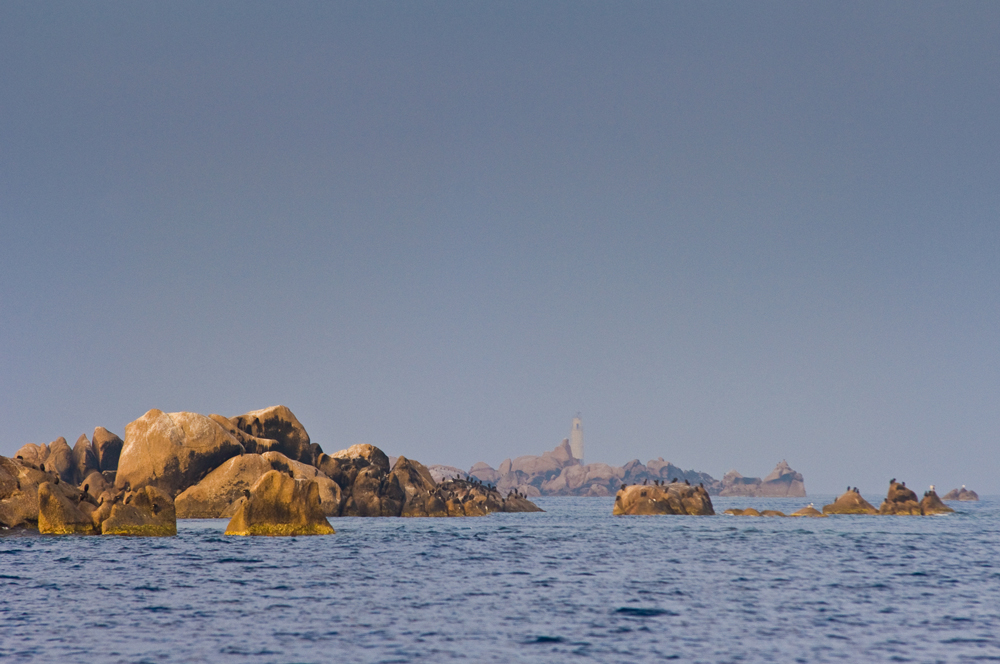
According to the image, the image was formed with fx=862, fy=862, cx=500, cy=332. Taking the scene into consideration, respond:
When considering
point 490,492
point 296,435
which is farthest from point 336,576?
point 490,492

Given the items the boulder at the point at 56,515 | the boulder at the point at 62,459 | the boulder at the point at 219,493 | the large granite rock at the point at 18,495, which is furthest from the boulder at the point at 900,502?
the boulder at the point at 62,459

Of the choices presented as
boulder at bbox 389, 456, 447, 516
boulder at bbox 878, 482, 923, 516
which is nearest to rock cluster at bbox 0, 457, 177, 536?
boulder at bbox 389, 456, 447, 516

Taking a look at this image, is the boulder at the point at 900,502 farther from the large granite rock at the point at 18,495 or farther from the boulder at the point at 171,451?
the large granite rock at the point at 18,495

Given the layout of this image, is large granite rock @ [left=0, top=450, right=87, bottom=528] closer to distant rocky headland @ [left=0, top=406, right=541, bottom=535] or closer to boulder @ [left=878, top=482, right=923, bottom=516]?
distant rocky headland @ [left=0, top=406, right=541, bottom=535]

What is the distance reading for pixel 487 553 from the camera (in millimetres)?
45562

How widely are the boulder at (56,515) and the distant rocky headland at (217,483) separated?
6 cm

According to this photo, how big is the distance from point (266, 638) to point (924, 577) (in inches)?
1082

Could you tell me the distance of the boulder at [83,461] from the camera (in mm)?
92062

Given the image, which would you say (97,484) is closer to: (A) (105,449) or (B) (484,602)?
(A) (105,449)

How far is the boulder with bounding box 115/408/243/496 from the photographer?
243 ft

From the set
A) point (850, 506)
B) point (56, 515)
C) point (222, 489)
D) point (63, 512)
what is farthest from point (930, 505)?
point (56, 515)

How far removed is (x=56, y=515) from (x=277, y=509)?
1265 centimetres

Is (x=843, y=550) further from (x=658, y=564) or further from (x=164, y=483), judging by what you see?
(x=164, y=483)

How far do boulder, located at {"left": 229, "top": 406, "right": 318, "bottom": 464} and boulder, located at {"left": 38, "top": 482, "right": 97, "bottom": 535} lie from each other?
33692 mm
